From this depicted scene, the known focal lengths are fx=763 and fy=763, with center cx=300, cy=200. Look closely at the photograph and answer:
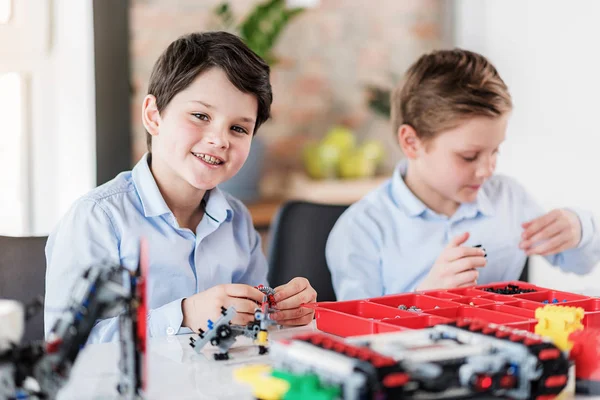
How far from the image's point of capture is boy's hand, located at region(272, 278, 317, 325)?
4.34 feet

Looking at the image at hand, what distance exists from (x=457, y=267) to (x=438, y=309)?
321 millimetres

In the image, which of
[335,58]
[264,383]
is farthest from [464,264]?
[335,58]

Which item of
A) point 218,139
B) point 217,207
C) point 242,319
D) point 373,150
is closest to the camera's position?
point 242,319

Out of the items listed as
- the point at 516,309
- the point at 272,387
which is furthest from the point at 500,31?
the point at 272,387

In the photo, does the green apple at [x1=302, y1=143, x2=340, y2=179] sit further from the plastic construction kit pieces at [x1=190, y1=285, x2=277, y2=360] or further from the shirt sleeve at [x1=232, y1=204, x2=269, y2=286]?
the plastic construction kit pieces at [x1=190, y1=285, x2=277, y2=360]

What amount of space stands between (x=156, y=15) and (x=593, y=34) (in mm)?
1756

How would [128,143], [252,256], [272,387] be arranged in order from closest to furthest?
[272,387], [252,256], [128,143]

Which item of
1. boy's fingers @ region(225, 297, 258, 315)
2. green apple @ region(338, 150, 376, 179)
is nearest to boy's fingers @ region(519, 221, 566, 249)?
boy's fingers @ region(225, 297, 258, 315)

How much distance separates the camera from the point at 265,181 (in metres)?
3.67

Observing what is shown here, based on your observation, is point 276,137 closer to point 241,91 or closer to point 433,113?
point 433,113

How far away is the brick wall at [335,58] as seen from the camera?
11.9ft

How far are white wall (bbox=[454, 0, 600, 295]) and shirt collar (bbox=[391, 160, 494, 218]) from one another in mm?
1178

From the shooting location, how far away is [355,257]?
6.03 feet

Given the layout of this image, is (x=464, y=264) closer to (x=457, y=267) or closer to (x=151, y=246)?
(x=457, y=267)
